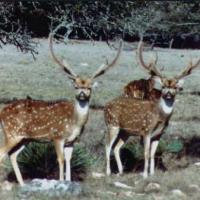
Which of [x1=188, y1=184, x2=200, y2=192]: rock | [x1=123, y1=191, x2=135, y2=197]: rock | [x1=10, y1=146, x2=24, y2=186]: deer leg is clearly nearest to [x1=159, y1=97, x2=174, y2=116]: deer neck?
[x1=188, y1=184, x2=200, y2=192]: rock

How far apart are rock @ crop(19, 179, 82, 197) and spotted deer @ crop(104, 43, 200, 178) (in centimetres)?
175

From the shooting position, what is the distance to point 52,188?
977 centimetres

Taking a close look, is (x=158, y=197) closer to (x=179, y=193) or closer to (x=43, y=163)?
(x=179, y=193)

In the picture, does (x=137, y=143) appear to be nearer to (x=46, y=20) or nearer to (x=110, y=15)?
(x=110, y=15)

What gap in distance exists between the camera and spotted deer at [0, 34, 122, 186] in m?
10.5

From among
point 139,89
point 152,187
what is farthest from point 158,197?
point 139,89

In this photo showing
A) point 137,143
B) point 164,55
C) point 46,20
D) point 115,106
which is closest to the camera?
point 115,106

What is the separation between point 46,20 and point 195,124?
422cm

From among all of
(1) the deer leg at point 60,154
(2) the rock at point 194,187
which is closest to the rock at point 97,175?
(1) the deer leg at point 60,154

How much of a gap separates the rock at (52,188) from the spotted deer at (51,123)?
542 mm

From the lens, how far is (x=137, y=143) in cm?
1292

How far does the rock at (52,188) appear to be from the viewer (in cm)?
972

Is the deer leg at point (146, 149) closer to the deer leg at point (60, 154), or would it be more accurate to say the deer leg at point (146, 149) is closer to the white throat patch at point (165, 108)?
the white throat patch at point (165, 108)


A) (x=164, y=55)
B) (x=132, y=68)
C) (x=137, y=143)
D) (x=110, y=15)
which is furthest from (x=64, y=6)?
(x=164, y=55)
